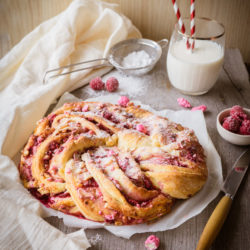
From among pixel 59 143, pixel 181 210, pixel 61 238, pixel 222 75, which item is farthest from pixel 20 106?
pixel 222 75

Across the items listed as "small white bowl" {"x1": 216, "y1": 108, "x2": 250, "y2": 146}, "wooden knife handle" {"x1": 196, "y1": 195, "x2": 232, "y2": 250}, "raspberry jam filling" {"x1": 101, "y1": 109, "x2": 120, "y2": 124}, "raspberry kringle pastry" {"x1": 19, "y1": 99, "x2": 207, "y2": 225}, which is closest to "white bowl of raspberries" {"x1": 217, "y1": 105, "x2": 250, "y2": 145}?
"small white bowl" {"x1": 216, "y1": 108, "x2": 250, "y2": 146}

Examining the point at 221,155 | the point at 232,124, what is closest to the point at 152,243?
the point at 221,155

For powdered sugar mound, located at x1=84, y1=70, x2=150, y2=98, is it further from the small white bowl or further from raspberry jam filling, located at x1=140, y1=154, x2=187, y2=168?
raspberry jam filling, located at x1=140, y1=154, x2=187, y2=168

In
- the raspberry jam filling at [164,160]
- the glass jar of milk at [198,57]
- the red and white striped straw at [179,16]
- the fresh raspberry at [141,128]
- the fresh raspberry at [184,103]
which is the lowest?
the fresh raspberry at [184,103]

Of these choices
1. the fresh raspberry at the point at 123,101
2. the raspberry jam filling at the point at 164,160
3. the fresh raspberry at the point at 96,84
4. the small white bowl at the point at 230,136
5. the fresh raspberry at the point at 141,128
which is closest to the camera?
the raspberry jam filling at the point at 164,160

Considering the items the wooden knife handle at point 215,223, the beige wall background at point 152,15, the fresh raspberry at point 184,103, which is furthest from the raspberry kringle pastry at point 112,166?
the beige wall background at point 152,15

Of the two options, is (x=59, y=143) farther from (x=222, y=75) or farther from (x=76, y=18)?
(x=222, y=75)

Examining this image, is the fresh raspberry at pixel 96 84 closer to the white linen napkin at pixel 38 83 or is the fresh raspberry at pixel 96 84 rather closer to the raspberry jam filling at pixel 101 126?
the white linen napkin at pixel 38 83
